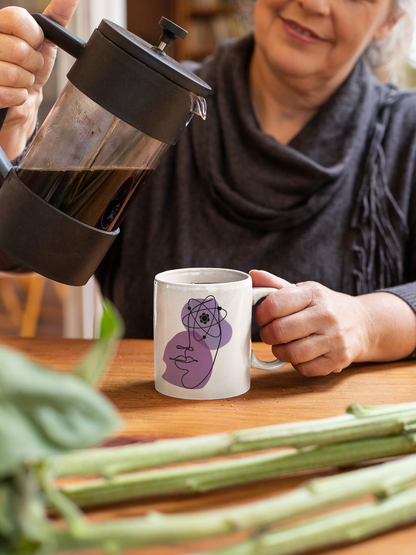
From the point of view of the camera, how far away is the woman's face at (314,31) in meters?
0.94

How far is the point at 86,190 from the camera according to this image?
1.98 feet

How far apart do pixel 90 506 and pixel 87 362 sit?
131 mm

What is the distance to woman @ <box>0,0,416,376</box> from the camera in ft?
3.24

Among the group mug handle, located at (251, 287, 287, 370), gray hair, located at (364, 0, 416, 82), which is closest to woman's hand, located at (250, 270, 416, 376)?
mug handle, located at (251, 287, 287, 370)

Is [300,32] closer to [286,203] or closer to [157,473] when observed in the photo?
[286,203]

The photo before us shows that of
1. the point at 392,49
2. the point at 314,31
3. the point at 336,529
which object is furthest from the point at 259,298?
the point at 392,49

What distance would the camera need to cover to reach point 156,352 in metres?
0.60

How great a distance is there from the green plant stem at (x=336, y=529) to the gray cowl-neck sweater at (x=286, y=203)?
0.68m

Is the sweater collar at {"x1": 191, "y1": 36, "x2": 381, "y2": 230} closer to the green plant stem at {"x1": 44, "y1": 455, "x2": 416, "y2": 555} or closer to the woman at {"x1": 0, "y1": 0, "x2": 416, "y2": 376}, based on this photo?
the woman at {"x1": 0, "y1": 0, "x2": 416, "y2": 376}

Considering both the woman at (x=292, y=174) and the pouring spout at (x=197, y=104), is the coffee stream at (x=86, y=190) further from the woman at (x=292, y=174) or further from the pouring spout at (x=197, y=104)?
the woman at (x=292, y=174)

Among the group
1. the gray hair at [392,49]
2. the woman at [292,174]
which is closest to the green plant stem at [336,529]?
the woman at [292,174]

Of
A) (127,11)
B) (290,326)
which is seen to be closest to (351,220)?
(290,326)

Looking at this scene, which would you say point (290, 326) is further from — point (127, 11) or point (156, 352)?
point (127, 11)

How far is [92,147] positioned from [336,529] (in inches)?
18.5
